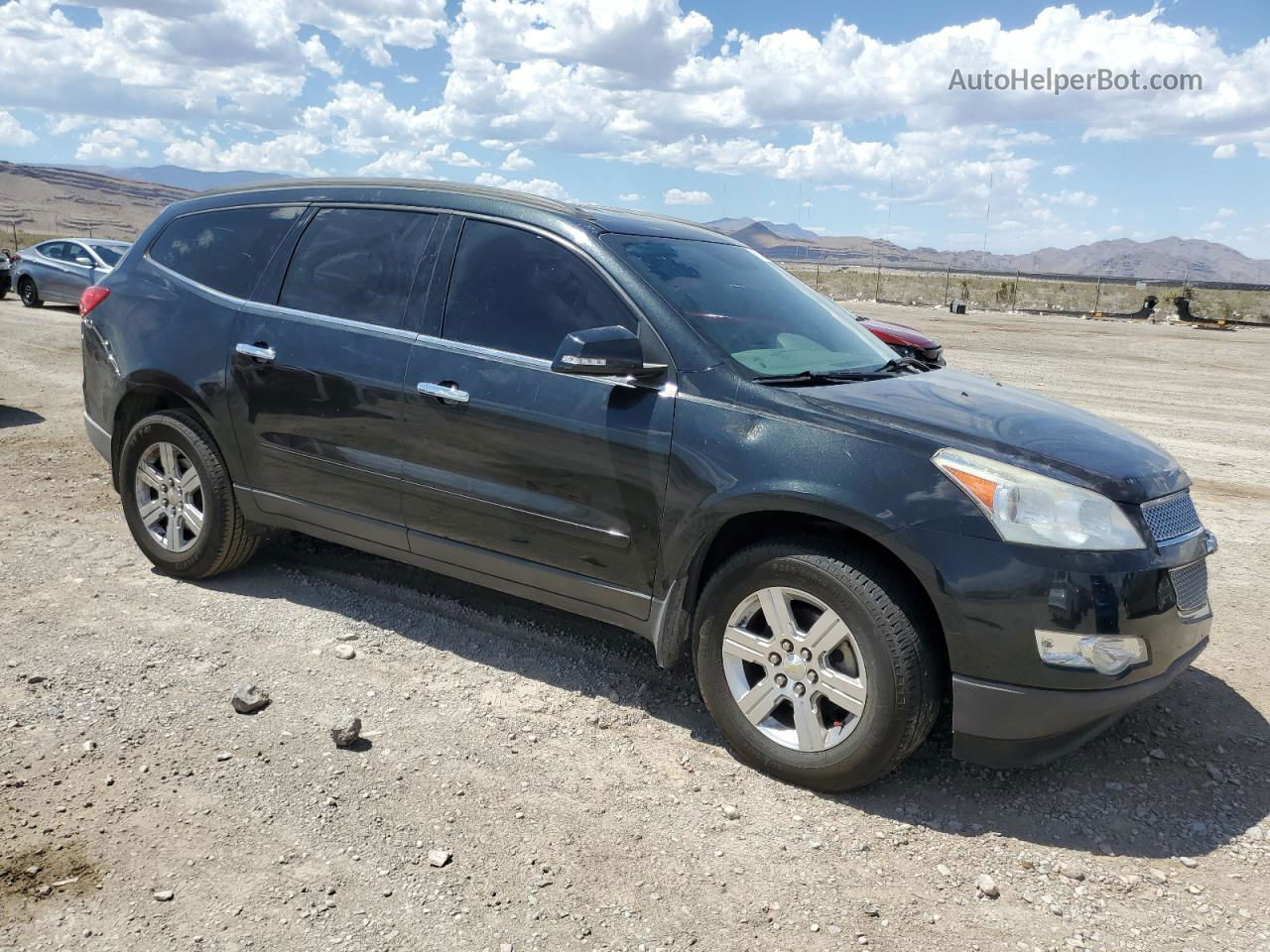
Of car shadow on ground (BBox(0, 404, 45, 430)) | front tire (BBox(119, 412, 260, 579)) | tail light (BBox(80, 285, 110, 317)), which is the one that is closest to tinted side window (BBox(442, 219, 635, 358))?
front tire (BBox(119, 412, 260, 579))

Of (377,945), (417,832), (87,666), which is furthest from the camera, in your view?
(87,666)

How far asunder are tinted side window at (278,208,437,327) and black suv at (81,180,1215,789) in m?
0.01

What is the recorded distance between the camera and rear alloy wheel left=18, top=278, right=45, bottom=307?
2111 centimetres

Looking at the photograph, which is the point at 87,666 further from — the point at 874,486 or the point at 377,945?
the point at 874,486

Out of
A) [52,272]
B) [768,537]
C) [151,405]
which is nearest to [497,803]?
[768,537]

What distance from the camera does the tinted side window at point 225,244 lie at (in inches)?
193

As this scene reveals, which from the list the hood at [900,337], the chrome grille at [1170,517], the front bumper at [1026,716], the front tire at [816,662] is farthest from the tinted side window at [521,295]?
the hood at [900,337]

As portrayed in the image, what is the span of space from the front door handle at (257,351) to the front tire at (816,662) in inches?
93.0

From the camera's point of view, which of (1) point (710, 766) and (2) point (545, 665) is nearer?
(1) point (710, 766)

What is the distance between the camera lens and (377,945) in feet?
8.80

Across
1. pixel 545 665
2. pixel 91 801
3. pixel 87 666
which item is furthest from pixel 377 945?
pixel 87 666

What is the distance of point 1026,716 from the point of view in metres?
3.21

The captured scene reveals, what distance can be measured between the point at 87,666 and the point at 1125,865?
395 centimetres

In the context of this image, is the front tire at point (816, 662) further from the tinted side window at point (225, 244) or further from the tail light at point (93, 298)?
the tail light at point (93, 298)
